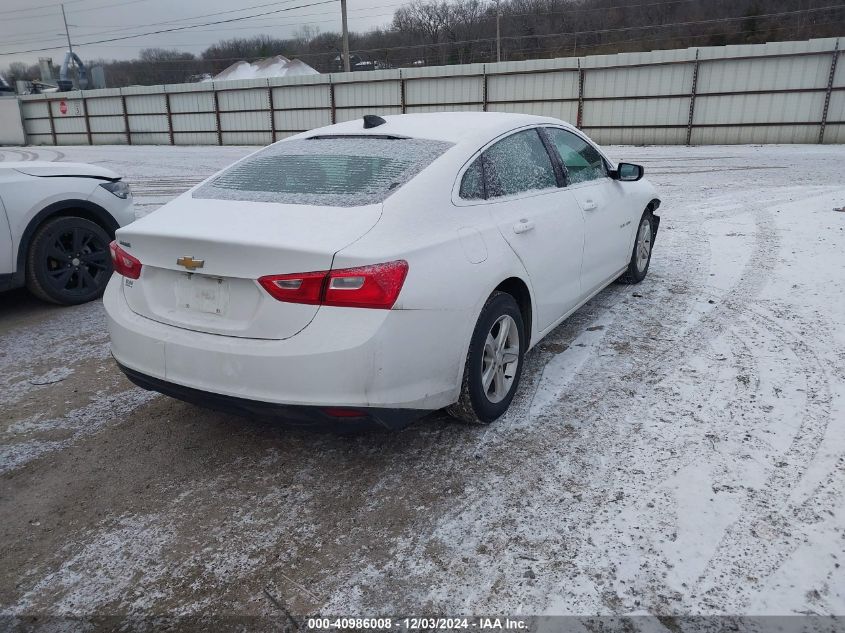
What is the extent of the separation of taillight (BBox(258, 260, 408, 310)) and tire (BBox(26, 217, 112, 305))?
3.78 meters

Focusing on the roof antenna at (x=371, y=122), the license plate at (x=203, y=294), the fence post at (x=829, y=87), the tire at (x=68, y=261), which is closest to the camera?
the license plate at (x=203, y=294)

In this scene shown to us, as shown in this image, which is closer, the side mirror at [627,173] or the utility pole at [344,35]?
the side mirror at [627,173]

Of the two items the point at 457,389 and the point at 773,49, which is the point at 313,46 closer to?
the point at 773,49

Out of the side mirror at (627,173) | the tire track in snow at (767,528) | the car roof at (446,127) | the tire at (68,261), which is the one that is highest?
the car roof at (446,127)

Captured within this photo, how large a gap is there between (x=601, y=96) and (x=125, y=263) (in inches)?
904

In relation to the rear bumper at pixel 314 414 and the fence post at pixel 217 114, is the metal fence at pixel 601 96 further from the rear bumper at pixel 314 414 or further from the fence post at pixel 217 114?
the rear bumper at pixel 314 414

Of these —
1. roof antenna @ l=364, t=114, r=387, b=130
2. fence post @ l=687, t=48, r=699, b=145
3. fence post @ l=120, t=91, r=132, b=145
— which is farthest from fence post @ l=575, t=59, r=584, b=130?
fence post @ l=120, t=91, r=132, b=145

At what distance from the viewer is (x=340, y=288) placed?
97.1 inches

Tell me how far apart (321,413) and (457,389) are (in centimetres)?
70

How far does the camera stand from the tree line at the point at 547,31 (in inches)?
1779

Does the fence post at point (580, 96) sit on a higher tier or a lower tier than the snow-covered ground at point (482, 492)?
higher

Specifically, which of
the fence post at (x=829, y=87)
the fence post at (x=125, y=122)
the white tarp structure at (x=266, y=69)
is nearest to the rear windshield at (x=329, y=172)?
the fence post at (x=829, y=87)

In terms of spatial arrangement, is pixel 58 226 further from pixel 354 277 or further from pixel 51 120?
pixel 51 120

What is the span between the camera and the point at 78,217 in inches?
217
